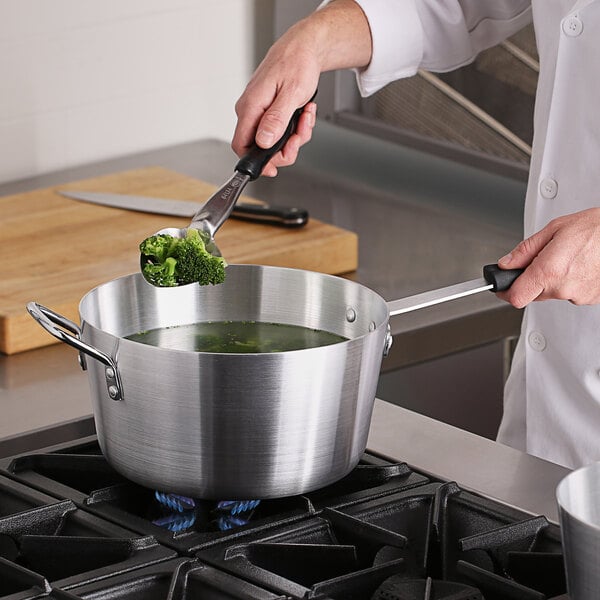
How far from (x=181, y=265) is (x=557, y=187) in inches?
18.9

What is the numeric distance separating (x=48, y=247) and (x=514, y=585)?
0.98m

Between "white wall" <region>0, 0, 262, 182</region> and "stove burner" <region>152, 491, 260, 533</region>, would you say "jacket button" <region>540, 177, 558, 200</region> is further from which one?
"white wall" <region>0, 0, 262, 182</region>

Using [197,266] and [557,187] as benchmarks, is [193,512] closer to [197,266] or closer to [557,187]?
[197,266]

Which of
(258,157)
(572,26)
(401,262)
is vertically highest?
(572,26)

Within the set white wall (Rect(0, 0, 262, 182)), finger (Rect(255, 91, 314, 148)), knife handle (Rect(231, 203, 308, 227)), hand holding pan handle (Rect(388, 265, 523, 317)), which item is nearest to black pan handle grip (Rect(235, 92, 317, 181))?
finger (Rect(255, 91, 314, 148))

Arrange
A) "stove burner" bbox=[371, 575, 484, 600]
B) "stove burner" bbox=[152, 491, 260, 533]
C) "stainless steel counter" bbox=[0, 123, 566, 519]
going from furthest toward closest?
"stainless steel counter" bbox=[0, 123, 566, 519]
"stove burner" bbox=[152, 491, 260, 533]
"stove burner" bbox=[371, 575, 484, 600]

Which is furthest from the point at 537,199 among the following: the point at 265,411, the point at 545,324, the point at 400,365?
the point at 265,411

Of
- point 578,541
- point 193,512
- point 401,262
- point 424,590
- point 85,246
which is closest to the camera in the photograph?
point 578,541

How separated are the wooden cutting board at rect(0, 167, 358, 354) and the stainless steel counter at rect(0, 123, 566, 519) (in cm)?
4

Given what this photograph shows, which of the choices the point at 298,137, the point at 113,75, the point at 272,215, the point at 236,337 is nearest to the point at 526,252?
the point at 236,337

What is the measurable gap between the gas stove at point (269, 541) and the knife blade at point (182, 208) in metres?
0.74

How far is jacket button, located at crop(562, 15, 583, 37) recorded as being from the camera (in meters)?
1.26

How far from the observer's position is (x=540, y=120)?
136cm

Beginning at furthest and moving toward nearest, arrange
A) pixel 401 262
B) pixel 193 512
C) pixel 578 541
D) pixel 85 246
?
pixel 401 262 → pixel 85 246 → pixel 193 512 → pixel 578 541
